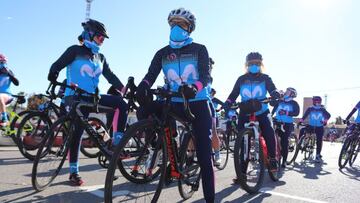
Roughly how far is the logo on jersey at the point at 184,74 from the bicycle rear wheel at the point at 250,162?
169cm

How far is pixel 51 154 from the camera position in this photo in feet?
16.8

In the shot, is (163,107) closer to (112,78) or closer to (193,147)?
(193,147)

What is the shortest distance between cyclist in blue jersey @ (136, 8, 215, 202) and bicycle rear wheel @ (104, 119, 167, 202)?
0.55 metres

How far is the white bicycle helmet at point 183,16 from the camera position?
438 cm

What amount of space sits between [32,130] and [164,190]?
3.59 meters

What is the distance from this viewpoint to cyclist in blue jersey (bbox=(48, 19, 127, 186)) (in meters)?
5.50

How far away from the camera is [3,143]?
33.8ft

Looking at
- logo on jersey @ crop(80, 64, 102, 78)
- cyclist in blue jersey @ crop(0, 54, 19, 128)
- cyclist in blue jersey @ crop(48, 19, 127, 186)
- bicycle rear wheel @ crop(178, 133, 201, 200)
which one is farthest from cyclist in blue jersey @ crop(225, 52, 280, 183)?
cyclist in blue jersey @ crop(0, 54, 19, 128)

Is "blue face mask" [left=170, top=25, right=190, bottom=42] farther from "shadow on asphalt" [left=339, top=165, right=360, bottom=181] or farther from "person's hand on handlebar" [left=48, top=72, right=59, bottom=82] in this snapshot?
"shadow on asphalt" [left=339, top=165, right=360, bottom=181]

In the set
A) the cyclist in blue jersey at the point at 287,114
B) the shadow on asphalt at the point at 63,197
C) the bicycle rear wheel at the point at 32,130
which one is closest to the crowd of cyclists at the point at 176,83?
the shadow on asphalt at the point at 63,197

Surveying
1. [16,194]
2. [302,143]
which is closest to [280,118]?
[302,143]

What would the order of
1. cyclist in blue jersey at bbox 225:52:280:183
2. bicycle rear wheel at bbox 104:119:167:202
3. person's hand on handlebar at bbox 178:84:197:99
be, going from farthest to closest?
cyclist in blue jersey at bbox 225:52:280:183 → person's hand on handlebar at bbox 178:84:197:99 → bicycle rear wheel at bbox 104:119:167:202

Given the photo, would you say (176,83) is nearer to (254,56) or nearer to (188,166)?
(188,166)

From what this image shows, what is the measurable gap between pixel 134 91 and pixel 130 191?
128 cm
